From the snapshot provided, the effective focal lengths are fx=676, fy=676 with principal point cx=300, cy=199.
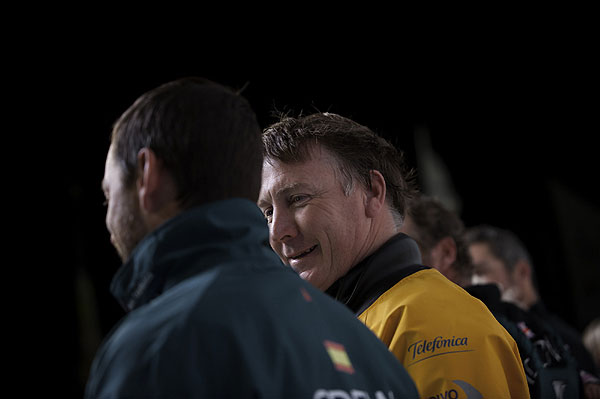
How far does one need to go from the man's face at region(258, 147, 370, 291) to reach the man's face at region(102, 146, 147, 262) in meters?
0.72

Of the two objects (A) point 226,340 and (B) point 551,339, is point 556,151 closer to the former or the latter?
(B) point 551,339

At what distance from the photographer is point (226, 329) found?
826 mm

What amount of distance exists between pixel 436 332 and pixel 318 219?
43cm

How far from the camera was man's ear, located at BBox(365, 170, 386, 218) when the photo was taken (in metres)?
1.74

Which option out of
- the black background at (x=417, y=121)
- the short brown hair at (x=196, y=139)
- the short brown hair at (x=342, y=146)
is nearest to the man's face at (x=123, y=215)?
the short brown hair at (x=196, y=139)

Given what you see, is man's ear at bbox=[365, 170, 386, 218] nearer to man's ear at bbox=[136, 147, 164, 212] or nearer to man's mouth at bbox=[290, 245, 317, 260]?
man's mouth at bbox=[290, 245, 317, 260]

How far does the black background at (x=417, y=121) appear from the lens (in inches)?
227

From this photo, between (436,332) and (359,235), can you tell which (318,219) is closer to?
(359,235)

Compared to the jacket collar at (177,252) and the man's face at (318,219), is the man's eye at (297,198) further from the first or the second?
the jacket collar at (177,252)

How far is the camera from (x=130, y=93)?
19.2 feet

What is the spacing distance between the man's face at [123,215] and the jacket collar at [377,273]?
724mm

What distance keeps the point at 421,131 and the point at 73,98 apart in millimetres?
3787

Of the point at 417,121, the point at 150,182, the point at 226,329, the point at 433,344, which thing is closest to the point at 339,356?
the point at 226,329

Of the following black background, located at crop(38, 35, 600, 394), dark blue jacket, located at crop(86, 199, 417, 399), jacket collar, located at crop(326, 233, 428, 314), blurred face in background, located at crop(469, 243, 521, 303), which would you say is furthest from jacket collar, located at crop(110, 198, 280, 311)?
black background, located at crop(38, 35, 600, 394)
